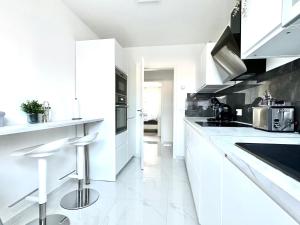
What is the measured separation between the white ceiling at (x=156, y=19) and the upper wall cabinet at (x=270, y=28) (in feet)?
4.92

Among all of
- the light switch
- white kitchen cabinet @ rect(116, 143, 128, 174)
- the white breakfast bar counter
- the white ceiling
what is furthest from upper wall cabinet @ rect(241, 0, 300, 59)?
white kitchen cabinet @ rect(116, 143, 128, 174)

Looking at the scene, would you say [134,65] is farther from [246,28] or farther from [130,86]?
[246,28]

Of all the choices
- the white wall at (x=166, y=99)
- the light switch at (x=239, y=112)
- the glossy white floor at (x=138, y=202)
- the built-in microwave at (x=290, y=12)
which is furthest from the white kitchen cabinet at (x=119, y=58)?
the white wall at (x=166, y=99)

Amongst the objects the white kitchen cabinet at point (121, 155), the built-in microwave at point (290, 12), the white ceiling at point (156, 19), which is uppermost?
the white ceiling at point (156, 19)

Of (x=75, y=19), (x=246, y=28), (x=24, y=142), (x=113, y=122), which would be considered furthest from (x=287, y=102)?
(x=75, y=19)

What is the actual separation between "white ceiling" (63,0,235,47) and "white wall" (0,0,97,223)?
0.43 m

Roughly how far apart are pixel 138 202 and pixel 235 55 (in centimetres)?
187

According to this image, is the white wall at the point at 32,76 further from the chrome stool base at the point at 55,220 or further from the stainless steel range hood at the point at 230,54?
the stainless steel range hood at the point at 230,54

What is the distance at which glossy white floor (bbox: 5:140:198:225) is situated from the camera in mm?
1739

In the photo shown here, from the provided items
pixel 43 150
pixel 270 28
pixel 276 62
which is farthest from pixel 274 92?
pixel 43 150

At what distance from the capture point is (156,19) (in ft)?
9.20

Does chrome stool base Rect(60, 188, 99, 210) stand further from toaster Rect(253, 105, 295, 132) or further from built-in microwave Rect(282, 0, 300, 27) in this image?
built-in microwave Rect(282, 0, 300, 27)

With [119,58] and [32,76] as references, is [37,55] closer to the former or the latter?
[32,76]

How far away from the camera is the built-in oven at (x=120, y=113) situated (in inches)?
113
